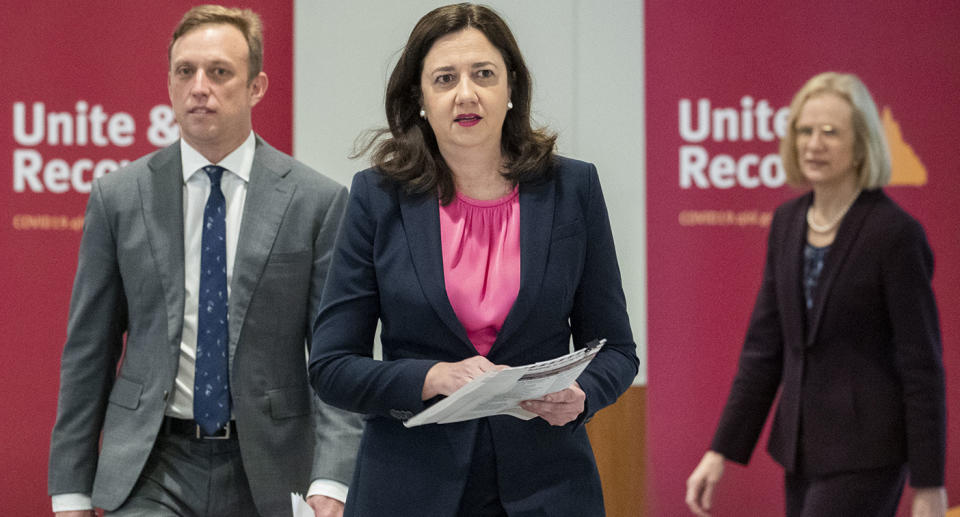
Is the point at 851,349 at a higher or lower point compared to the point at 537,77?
lower

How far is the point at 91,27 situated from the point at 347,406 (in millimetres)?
3295

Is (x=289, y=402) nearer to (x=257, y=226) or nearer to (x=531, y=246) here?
(x=257, y=226)

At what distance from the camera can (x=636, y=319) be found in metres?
4.70

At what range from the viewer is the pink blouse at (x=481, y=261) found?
1.98 metres

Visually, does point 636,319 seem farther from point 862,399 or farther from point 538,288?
point 538,288

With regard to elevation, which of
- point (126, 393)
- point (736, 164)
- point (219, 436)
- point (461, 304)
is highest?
point (736, 164)

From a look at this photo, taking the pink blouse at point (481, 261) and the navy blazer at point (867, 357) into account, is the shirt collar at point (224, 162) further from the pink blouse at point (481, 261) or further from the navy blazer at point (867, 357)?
the navy blazer at point (867, 357)

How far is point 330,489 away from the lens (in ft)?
9.18

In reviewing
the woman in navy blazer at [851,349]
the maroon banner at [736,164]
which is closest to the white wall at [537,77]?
the maroon banner at [736,164]

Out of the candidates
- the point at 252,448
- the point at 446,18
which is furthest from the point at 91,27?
the point at 446,18

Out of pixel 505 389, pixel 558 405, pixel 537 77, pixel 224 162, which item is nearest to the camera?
pixel 505 389

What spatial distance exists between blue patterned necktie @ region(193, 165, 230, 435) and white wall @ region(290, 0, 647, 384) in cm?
170

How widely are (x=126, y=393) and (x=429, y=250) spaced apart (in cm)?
126

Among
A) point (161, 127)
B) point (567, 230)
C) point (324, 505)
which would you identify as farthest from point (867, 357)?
point (161, 127)
